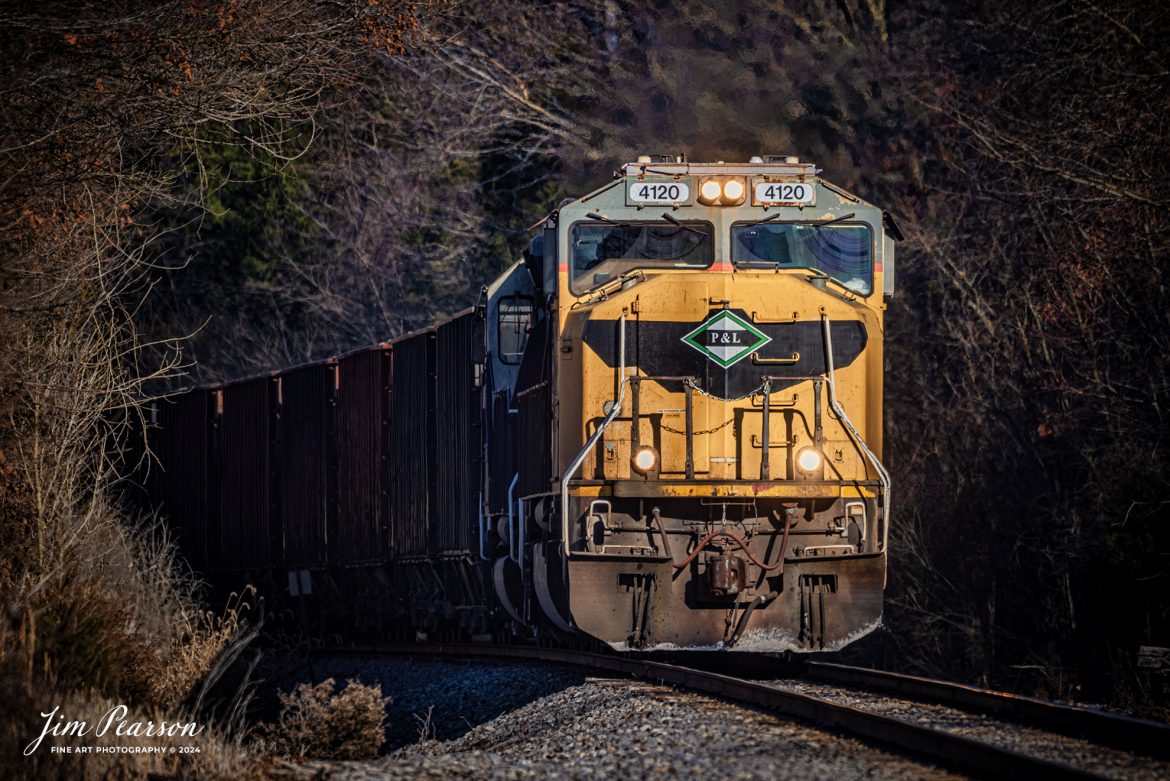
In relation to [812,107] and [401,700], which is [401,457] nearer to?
[401,700]

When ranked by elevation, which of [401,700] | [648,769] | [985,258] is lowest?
[401,700]

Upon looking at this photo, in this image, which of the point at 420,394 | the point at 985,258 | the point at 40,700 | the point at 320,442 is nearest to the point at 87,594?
the point at 40,700

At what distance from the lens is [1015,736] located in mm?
8195

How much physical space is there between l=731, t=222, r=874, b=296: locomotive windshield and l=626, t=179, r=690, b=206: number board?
0.67 metres

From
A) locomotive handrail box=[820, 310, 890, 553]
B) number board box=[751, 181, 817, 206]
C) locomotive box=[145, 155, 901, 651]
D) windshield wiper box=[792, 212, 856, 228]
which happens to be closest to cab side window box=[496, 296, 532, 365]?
locomotive box=[145, 155, 901, 651]

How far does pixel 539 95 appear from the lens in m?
27.1

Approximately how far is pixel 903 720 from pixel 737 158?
461 inches

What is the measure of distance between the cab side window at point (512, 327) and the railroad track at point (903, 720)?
289 cm

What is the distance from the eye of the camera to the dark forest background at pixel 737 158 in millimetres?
12281

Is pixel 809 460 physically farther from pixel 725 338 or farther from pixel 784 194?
pixel 784 194

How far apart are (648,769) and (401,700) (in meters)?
7.01

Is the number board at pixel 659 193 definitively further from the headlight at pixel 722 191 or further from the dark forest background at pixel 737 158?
the dark forest background at pixel 737 158
